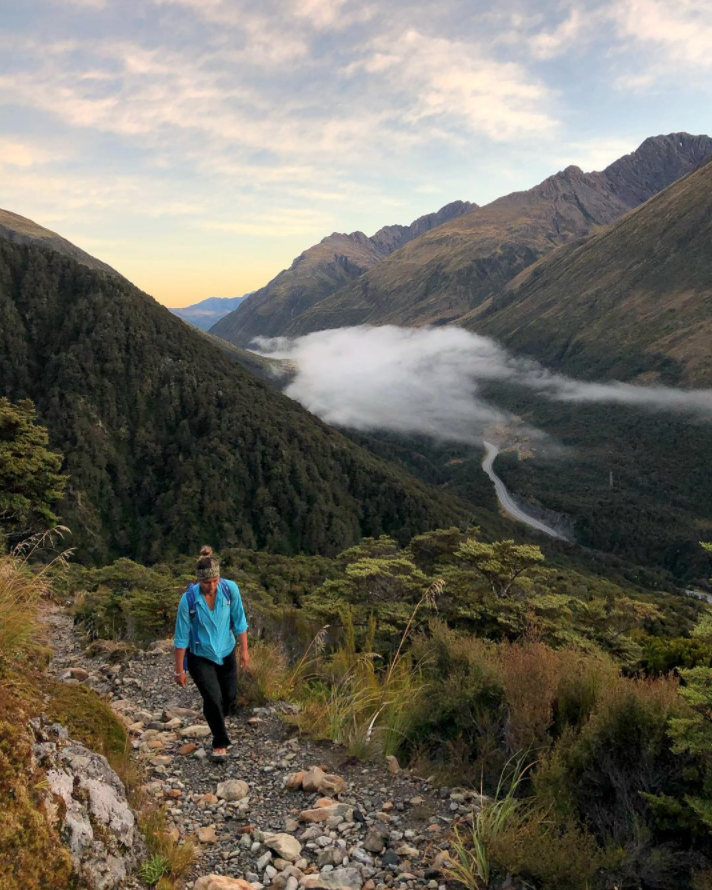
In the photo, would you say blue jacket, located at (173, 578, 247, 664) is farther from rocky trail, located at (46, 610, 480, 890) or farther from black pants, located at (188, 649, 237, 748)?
rocky trail, located at (46, 610, 480, 890)

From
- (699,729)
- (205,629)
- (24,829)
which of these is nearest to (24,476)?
(205,629)

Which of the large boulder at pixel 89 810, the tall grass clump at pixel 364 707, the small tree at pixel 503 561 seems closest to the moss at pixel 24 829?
the large boulder at pixel 89 810

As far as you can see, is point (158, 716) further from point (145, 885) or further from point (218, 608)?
point (145, 885)

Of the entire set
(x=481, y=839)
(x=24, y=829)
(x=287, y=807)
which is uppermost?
(x=24, y=829)

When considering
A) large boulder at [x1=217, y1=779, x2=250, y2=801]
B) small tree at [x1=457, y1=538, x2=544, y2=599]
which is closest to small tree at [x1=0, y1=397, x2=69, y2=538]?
small tree at [x1=457, y1=538, x2=544, y2=599]

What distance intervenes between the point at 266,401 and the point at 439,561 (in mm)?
102210

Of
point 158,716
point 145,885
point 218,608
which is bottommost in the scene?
point 158,716

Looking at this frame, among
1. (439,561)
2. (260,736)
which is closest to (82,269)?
(439,561)

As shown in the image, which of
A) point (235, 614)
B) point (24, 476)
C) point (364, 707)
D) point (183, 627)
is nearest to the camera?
point (183, 627)

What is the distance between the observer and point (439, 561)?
16406mm

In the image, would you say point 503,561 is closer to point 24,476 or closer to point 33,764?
point 33,764

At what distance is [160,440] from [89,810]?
9965cm

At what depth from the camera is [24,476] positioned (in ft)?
52.8

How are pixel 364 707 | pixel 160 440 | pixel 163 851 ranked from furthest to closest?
pixel 160 440 < pixel 364 707 < pixel 163 851
